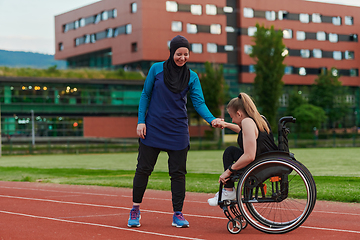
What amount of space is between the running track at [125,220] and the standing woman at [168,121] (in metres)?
0.37

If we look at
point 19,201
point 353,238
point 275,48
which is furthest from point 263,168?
point 275,48

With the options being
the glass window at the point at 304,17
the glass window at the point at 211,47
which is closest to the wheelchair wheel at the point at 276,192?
the glass window at the point at 211,47

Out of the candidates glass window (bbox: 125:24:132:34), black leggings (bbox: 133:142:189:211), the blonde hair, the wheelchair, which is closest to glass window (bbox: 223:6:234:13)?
glass window (bbox: 125:24:132:34)

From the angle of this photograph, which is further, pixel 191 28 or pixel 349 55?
pixel 349 55

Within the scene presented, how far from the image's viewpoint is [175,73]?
579 cm

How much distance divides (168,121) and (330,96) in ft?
211

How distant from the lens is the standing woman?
18.9ft

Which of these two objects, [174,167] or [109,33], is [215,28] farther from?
[174,167]

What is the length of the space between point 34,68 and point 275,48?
28093mm

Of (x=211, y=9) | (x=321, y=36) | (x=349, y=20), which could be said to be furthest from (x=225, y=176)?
(x=349, y=20)

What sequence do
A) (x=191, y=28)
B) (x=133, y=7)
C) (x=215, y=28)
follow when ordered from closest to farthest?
(x=133, y=7)
(x=191, y=28)
(x=215, y=28)

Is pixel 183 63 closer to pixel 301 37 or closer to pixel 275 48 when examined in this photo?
pixel 275 48

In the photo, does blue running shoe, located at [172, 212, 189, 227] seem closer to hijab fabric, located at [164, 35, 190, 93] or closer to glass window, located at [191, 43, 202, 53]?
hijab fabric, located at [164, 35, 190, 93]

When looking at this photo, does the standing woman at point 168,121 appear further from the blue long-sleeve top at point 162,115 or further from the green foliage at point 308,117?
the green foliage at point 308,117
